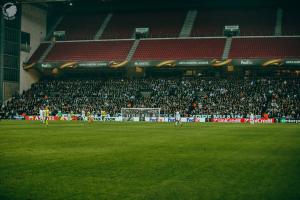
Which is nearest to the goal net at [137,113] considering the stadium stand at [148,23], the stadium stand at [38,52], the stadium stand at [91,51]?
the stadium stand at [91,51]

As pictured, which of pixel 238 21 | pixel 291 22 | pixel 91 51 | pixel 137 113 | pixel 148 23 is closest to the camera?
pixel 137 113

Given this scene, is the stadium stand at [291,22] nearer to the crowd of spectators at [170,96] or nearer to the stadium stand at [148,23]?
the crowd of spectators at [170,96]

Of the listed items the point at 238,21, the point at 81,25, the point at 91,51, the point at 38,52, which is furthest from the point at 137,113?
the point at 81,25

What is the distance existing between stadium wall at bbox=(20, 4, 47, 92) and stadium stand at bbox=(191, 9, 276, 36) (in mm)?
26473

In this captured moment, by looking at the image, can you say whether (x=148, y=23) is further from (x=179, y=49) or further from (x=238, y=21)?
(x=238, y=21)

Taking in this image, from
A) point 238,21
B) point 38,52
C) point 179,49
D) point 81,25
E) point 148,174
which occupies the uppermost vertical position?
point 81,25

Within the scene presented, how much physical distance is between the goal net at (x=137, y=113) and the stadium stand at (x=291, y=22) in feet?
81.1

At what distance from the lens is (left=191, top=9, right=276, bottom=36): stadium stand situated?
233 feet

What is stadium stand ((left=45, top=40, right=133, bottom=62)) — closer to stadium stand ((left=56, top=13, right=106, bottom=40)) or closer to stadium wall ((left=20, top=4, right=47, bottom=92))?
stadium stand ((left=56, top=13, right=106, bottom=40))

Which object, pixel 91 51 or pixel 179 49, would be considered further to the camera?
pixel 91 51

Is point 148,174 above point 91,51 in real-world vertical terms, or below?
below

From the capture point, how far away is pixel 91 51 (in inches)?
2864

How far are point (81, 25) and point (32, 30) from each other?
888 cm

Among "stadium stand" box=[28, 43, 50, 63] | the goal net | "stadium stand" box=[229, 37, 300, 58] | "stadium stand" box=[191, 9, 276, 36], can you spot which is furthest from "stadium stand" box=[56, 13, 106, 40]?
"stadium stand" box=[229, 37, 300, 58]
